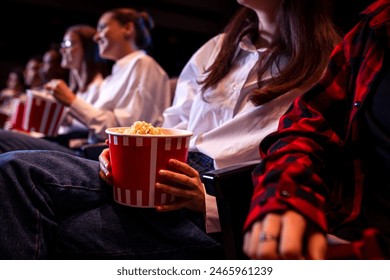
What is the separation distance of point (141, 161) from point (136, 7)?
410 centimetres

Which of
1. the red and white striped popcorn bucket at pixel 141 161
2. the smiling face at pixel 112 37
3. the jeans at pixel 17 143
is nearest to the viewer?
the red and white striped popcorn bucket at pixel 141 161

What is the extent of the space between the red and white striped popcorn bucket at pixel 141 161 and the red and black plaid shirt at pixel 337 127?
0.64 ft

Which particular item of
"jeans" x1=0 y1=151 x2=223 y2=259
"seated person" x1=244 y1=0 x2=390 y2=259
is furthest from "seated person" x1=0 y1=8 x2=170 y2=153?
"seated person" x1=244 y1=0 x2=390 y2=259

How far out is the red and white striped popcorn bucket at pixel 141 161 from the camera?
847mm

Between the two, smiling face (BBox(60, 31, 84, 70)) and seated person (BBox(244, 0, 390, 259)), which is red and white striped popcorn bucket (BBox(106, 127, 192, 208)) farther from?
smiling face (BBox(60, 31, 84, 70))

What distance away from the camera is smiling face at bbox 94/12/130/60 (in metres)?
2.25

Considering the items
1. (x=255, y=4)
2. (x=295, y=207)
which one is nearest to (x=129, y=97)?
(x=255, y=4)

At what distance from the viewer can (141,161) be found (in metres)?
0.86

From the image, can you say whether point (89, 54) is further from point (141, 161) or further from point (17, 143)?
point (141, 161)

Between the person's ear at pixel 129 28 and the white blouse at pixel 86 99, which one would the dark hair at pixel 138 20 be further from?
the white blouse at pixel 86 99

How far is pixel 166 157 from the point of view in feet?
2.85

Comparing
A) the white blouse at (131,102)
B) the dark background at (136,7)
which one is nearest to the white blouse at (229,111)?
the white blouse at (131,102)

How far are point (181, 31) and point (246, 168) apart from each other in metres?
5.85

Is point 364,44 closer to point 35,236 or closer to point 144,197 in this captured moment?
point 144,197
